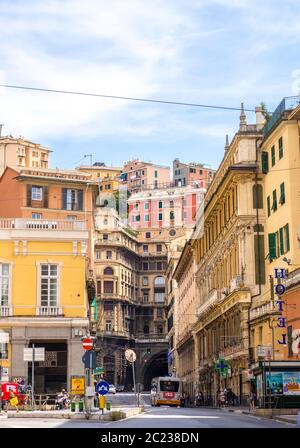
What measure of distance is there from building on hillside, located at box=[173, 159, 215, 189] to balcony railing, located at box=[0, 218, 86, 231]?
381 ft

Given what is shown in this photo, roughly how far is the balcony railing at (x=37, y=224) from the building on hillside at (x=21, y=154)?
34953mm

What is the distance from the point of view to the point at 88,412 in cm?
2884

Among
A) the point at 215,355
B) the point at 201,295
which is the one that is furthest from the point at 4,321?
the point at 201,295

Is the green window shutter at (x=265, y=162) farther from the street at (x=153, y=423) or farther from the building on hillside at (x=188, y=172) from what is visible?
the building on hillside at (x=188, y=172)

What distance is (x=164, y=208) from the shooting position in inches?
5881

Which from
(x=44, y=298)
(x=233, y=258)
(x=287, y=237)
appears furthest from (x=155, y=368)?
(x=287, y=237)

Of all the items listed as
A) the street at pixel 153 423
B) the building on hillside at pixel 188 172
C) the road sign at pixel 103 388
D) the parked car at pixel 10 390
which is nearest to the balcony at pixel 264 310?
the parked car at pixel 10 390

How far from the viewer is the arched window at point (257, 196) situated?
57750 millimetres

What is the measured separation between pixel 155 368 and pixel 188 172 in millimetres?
39692

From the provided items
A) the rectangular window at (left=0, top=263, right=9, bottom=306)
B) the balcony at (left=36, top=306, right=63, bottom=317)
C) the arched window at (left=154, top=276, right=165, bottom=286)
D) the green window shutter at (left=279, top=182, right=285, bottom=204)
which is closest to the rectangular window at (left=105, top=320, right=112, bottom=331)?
the arched window at (left=154, top=276, right=165, bottom=286)

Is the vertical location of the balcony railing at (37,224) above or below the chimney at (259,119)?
below

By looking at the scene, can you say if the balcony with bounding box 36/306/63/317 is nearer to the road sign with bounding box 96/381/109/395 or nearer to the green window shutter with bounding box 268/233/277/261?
the green window shutter with bounding box 268/233/277/261

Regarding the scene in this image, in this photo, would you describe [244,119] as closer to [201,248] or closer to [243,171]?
[243,171]

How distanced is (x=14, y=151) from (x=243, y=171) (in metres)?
48.4
